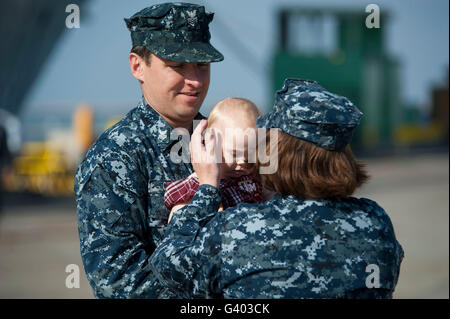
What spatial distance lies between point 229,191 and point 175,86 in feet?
1.52

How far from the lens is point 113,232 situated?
2156mm

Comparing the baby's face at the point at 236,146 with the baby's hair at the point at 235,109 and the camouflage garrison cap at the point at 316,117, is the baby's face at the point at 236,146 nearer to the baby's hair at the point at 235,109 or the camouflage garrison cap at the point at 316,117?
the baby's hair at the point at 235,109

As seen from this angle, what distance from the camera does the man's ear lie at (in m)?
2.43

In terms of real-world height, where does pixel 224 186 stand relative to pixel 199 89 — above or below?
below

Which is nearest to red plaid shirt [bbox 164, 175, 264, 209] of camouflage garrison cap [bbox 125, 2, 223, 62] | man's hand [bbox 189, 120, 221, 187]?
man's hand [bbox 189, 120, 221, 187]

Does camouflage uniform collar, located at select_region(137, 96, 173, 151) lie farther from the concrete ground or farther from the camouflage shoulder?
the concrete ground

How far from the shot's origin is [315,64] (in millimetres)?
28219

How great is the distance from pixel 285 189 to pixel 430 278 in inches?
242

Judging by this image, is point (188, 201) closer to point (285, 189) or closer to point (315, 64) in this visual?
point (285, 189)
